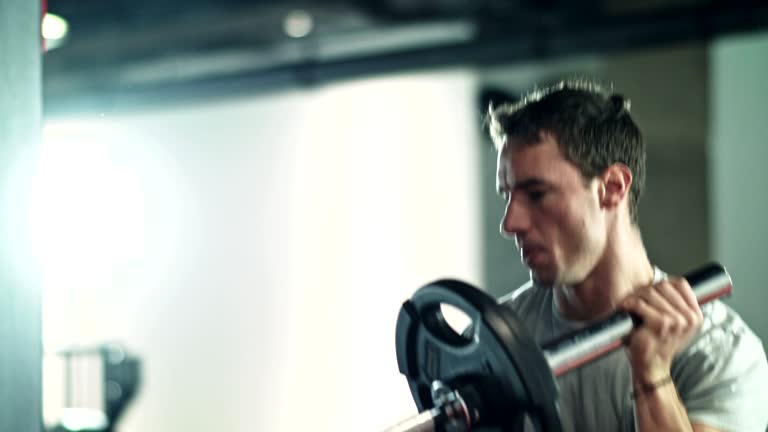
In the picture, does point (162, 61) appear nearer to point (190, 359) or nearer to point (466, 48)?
point (190, 359)

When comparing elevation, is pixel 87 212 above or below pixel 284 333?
above

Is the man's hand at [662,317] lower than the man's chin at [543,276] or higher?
lower

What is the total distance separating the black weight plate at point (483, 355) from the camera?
67cm

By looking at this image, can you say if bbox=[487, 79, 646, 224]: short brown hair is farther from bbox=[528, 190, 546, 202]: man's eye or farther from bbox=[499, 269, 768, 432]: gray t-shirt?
bbox=[499, 269, 768, 432]: gray t-shirt

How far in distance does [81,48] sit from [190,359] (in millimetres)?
1300

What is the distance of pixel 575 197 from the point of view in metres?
0.89

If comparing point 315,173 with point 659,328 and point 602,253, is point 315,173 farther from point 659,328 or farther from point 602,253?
point 659,328

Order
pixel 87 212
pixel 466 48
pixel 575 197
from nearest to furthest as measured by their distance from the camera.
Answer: pixel 575 197
pixel 466 48
pixel 87 212

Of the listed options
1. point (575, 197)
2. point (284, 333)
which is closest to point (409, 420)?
point (575, 197)

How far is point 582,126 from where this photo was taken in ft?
2.92

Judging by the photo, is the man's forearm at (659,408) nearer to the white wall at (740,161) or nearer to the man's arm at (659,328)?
the man's arm at (659,328)

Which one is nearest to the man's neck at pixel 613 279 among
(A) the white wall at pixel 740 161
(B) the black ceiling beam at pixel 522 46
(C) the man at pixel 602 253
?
(C) the man at pixel 602 253

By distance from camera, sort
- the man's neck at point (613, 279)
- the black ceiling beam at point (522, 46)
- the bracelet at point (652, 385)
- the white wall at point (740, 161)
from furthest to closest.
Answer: the white wall at point (740, 161), the black ceiling beam at point (522, 46), the man's neck at point (613, 279), the bracelet at point (652, 385)

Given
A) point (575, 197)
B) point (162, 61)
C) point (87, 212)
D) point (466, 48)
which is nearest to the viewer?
point (575, 197)
